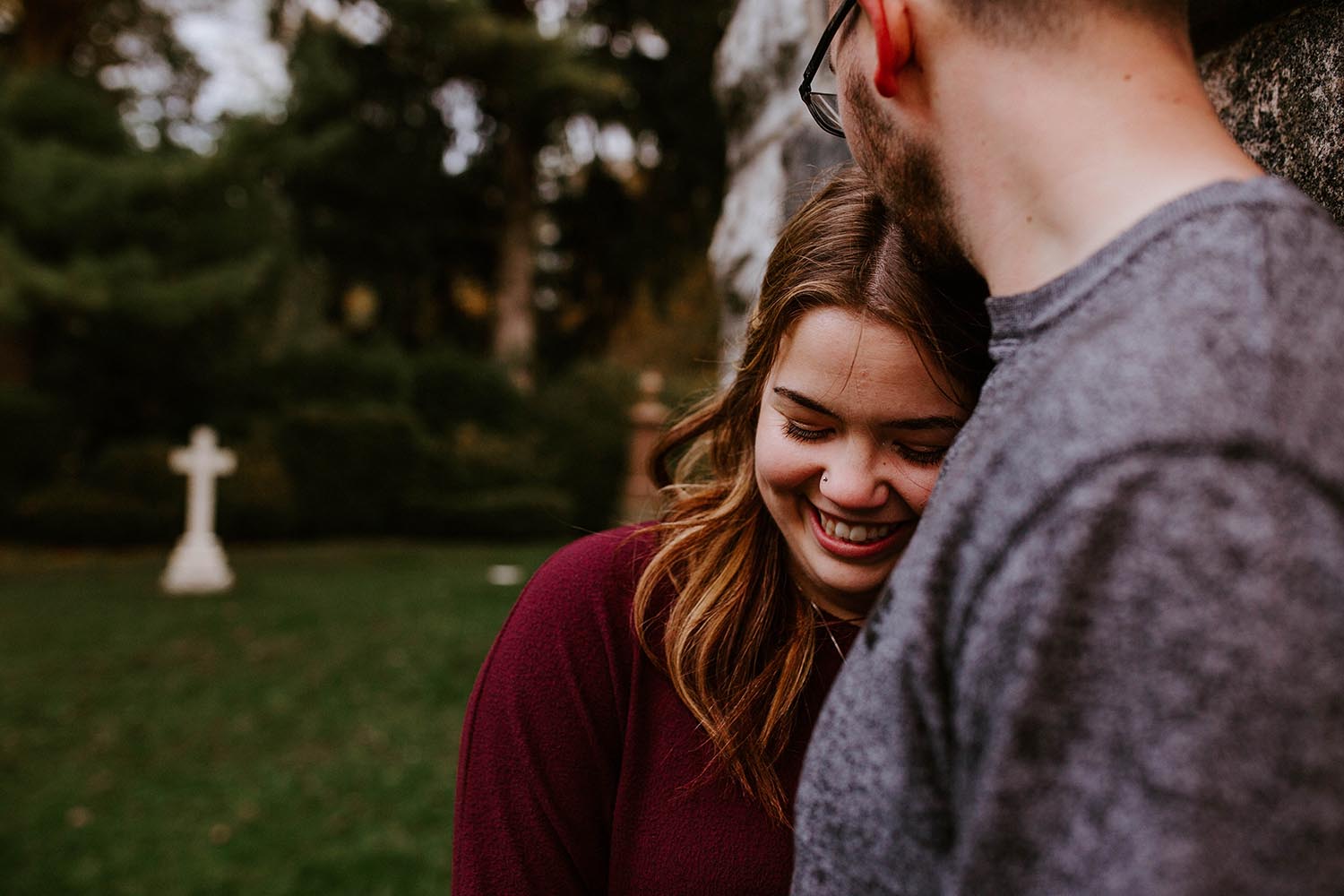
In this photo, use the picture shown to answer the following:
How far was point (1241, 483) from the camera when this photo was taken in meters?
0.59

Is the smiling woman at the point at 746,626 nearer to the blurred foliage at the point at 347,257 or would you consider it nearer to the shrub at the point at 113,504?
the blurred foliage at the point at 347,257

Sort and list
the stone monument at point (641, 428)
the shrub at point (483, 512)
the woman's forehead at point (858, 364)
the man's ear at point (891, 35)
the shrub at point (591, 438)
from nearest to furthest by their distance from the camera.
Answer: the man's ear at point (891, 35) < the woman's forehead at point (858, 364) < the shrub at point (483, 512) < the shrub at point (591, 438) < the stone monument at point (641, 428)

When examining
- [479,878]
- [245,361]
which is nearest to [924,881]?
[479,878]

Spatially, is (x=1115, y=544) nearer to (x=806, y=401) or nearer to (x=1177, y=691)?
(x=1177, y=691)

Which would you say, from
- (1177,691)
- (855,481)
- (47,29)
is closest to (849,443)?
(855,481)

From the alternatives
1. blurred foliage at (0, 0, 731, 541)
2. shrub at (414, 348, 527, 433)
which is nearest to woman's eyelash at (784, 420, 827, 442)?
blurred foliage at (0, 0, 731, 541)

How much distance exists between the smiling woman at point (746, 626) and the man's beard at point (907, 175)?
0.29m

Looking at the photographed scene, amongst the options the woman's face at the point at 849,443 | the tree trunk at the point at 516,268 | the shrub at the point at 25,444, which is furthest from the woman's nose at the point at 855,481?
the tree trunk at the point at 516,268

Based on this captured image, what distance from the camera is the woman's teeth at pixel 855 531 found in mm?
1365

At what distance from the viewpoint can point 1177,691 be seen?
0.58 m

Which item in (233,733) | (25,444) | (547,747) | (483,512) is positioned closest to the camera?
(547,747)

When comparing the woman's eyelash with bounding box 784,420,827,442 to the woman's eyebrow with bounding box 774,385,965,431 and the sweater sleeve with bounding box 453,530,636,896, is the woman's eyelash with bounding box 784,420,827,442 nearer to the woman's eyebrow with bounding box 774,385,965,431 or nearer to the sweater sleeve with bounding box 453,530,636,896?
the woman's eyebrow with bounding box 774,385,965,431

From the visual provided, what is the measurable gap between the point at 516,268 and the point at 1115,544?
50.1 feet

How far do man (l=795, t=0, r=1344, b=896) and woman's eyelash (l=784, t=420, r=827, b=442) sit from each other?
0.52 m
